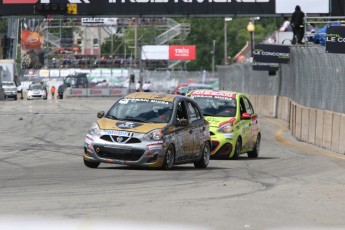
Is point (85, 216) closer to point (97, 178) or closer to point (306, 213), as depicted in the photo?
point (306, 213)

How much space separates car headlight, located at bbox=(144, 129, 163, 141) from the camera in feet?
53.6

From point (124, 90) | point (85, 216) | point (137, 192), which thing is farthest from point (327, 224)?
point (124, 90)

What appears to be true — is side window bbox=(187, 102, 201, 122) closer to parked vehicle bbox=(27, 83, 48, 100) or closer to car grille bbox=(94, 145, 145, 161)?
car grille bbox=(94, 145, 145, 161)

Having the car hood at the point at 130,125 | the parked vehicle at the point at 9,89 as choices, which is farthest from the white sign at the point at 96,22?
the car hood at the point at 130,125

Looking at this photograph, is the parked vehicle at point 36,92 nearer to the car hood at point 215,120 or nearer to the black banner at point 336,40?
the black banner at point 336,40

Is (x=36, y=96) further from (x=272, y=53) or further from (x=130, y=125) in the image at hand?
(x=130, y=125)

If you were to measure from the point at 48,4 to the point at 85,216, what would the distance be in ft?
121

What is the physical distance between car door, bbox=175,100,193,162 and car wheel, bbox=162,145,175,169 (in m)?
0.14

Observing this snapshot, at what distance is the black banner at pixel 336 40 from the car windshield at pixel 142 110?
8.34 metres

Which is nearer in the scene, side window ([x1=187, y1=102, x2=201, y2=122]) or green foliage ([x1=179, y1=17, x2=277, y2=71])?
side window ([x1=187, y1=102, x2=201, y2=122])

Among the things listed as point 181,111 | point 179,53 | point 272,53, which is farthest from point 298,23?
point 179,53

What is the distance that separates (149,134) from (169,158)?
2.53 feet

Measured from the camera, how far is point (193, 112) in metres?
18.2

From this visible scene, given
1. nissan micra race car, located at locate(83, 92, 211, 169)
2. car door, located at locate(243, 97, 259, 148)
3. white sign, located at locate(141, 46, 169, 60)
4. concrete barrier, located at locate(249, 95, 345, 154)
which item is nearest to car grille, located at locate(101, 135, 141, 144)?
nissan micra race car, located at locate(83, 92, 211, 169)
